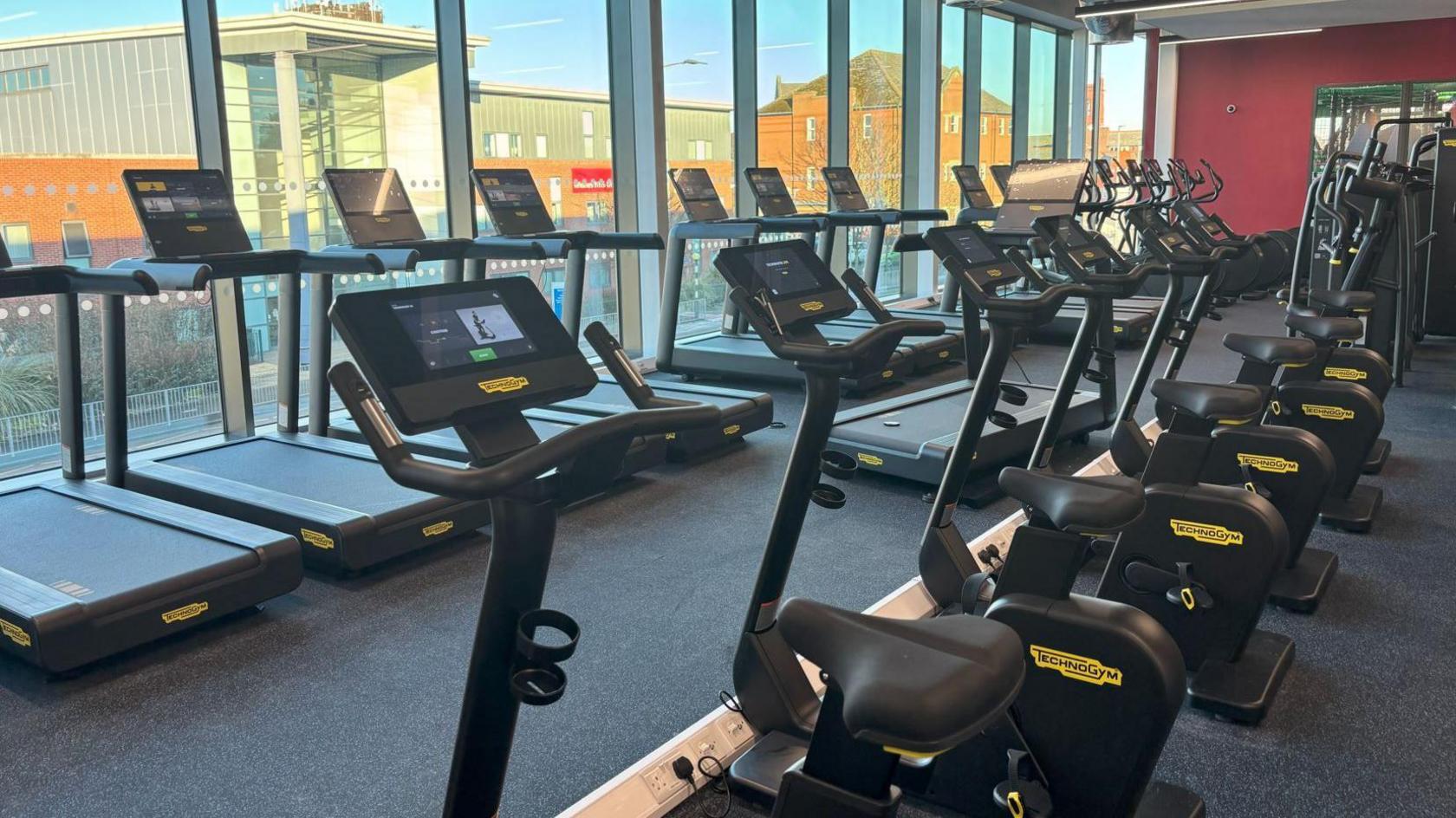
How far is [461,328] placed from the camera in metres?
1.54

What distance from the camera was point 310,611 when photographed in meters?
3.54

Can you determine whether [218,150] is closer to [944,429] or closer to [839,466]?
[944,429]

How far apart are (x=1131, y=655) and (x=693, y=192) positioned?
5.44 m

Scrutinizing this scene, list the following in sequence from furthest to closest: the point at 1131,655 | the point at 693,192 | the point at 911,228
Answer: the point at 911,228, the point at 693,192, the point at 1131,655

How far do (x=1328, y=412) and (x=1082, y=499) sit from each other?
2.53m

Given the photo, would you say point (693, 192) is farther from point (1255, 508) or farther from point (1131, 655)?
point (1131, 655)

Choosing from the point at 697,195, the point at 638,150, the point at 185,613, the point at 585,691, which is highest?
the point at 638,150

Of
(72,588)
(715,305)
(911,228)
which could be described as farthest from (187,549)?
(911,228)

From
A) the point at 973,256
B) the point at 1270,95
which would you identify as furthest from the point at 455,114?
the point at 1270,95

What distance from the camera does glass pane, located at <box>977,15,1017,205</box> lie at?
39.9 feet

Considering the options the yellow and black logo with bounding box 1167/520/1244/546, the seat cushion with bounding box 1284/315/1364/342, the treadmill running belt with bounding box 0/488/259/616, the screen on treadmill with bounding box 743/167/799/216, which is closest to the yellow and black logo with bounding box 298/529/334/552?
the treadmill running belt with bounding box 0/488/259/616

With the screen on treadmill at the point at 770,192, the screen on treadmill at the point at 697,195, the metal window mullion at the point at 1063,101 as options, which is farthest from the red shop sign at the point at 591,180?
the metal window mullion at the point at 1063,101

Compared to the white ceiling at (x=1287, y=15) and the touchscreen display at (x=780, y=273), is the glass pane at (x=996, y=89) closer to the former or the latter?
the white ceiling at (x=1287, y=15)

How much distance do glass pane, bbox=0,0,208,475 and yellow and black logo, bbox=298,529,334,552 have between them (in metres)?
1.79
